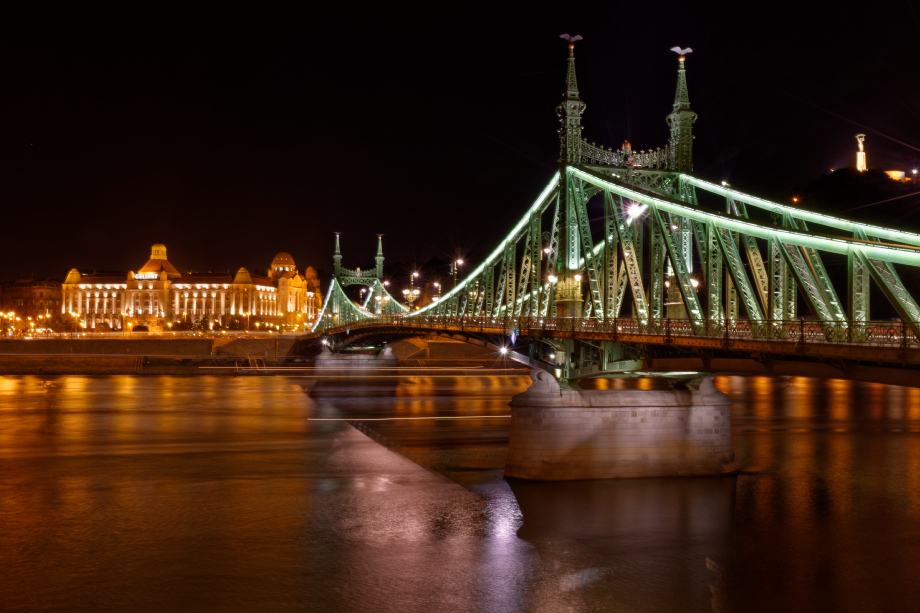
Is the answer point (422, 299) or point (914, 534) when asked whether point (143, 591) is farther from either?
point (422, 299)

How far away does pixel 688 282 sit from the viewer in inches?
841

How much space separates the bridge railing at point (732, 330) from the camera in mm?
13883

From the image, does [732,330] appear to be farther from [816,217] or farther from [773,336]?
[816,217]

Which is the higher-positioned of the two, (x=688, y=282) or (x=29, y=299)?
(x=29, y=299)

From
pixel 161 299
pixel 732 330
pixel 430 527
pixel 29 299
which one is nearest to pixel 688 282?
pixel 732 330

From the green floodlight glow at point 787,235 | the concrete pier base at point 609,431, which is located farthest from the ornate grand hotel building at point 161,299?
the concrete pier base at point 609,431

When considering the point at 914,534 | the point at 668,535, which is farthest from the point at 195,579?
the point at 914,534

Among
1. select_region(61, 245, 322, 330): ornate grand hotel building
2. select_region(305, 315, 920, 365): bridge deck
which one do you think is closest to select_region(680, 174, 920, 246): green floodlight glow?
select_region(305, 315, 920, 365): bridge deck

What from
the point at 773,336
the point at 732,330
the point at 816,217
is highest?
the point at 816,217

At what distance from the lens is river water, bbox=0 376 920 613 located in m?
13.4

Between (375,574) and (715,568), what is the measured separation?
6457 mm

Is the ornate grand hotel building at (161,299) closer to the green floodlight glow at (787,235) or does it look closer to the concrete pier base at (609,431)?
the green floodlight glow at (787,235)

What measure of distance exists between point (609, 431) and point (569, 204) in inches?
474

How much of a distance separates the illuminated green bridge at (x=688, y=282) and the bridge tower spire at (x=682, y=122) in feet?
0.16
